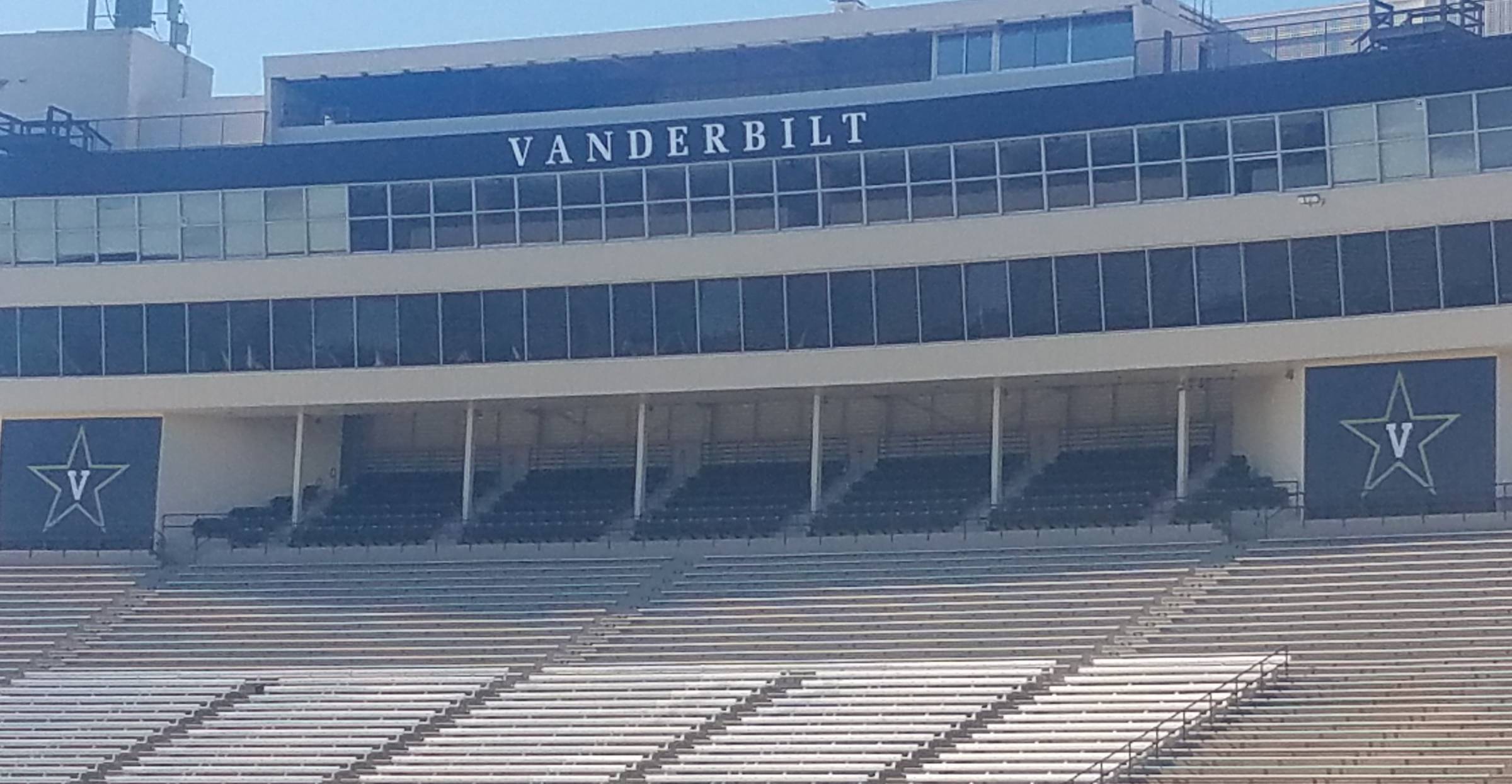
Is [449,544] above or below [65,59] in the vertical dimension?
below

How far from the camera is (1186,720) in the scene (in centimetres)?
3052

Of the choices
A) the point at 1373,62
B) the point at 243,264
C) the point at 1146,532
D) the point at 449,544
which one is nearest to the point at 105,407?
the point at 243,264

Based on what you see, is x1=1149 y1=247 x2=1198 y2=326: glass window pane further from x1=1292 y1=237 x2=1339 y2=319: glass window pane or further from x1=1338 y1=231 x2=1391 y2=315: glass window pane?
x1=1338 y1=231 x2=1391 y2=315: glass window pane

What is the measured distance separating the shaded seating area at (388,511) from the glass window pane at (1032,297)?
431 inches

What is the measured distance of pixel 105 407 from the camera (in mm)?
44125

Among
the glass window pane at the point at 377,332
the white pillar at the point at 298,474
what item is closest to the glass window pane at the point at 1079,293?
the glass window pane at the point at 377,332

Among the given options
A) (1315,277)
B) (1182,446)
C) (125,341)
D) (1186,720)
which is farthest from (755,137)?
(1186,720)

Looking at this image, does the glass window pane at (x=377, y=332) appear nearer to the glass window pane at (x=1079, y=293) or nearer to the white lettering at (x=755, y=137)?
the white lettering at (x=755, y=137)

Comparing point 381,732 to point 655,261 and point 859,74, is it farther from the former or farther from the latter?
point 859,74

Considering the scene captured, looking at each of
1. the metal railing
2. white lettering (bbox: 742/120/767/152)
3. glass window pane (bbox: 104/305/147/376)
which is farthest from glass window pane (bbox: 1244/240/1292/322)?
glass window pane (bbox: 104/305/147/376)

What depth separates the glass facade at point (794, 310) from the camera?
122 feet

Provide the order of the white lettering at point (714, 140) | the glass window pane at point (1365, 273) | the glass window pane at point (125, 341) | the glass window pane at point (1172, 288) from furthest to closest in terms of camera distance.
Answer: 1. the glass window pane at point (125, 341)
2. the white lettering at point (714, 140)
3. the glass window pane at point (1172, 288)
4. the glass window pane at point (1365, 273)

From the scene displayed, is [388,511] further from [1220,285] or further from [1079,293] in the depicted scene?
[1220,285]

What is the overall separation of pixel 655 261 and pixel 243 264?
24.0 ft
